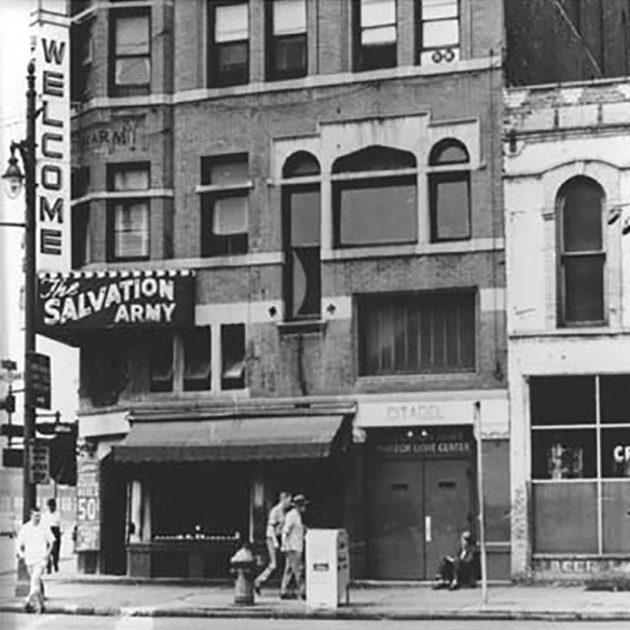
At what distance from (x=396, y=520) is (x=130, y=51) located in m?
9.87

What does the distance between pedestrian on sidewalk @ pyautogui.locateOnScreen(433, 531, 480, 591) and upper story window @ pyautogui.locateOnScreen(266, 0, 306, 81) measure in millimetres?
8976

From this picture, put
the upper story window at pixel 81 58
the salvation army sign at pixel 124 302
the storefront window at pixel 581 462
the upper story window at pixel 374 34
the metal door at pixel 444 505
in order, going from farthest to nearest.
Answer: the upper story window at pixel 81 58
the salvation army sign at pixel 124 302
the upper story window at pixel 374 34
the metal door at pixel 444 505
the storefront window at pixel 581 462

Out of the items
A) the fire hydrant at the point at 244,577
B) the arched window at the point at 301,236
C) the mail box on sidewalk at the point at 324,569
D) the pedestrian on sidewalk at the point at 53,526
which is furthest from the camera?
the arched window at the point at 301,236

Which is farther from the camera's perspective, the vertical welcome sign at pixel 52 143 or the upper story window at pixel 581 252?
the upper story window at pixel 581 252

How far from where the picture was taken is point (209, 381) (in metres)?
32.0

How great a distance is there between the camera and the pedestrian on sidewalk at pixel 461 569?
1118 inches

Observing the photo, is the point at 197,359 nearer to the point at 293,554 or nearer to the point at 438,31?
the point at 293,554

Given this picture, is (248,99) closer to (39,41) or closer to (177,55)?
(177,55)

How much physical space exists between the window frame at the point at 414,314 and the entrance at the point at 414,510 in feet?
4.50

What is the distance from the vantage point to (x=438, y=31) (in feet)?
102

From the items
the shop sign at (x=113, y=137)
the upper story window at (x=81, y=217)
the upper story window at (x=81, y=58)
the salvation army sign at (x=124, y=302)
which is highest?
the upper story window at (x=81, y=58)

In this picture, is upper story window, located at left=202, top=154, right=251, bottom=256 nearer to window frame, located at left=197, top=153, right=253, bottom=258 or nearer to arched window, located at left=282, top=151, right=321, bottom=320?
window frame, located at left=197, top=153, right=253, bottom=258

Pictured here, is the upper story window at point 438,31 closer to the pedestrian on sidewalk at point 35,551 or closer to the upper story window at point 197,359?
the upper story window at point 197,359

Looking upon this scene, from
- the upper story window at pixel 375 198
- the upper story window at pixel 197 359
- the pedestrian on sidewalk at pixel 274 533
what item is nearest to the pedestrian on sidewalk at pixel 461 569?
the pedestrian on sidewalk at pixel 274 533
